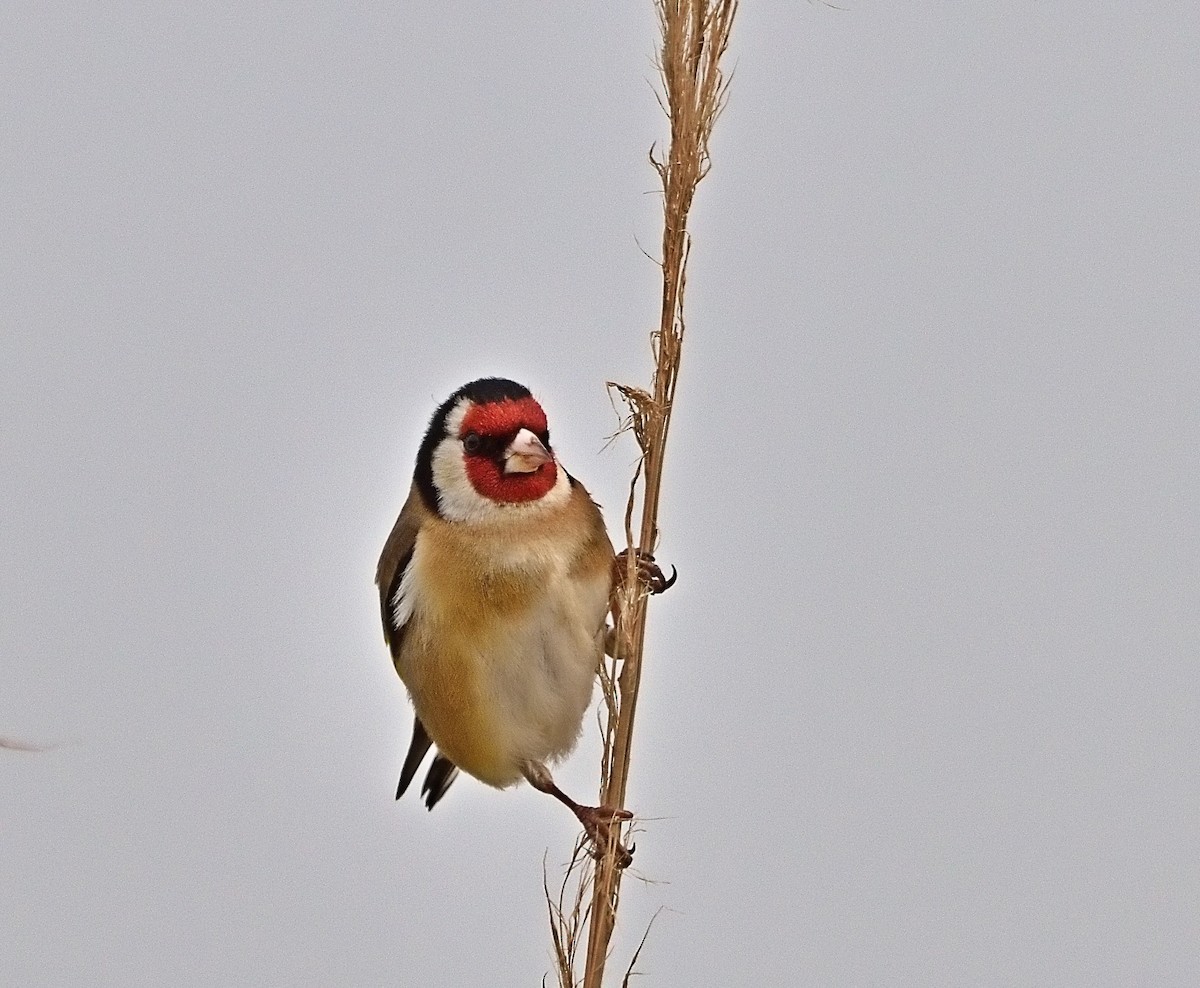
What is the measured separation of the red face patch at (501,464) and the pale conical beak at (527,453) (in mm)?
19

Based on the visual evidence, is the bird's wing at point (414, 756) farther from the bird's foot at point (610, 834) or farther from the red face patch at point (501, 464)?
the bird's foot at point (610, 834)

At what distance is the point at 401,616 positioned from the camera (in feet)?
7.31

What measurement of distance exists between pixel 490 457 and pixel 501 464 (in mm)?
22

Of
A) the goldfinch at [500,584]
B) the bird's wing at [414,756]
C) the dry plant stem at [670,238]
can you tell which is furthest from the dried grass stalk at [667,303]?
the bird's wing at [414,756]

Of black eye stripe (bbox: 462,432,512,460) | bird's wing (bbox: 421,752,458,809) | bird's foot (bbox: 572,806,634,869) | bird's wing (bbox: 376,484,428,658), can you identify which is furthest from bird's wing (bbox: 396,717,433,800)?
bird's foot (bbox: 572,806,634,869)

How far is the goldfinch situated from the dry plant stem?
0.45 m

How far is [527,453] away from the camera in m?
2.00

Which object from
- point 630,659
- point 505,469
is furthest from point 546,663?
point 630,659

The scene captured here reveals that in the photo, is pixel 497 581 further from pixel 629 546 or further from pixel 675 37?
pixel 675 37

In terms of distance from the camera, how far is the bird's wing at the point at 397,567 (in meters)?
2.23

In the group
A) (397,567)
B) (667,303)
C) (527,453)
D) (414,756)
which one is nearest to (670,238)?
(667,303)

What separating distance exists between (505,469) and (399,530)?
330mm

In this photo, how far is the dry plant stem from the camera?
57.5 inches

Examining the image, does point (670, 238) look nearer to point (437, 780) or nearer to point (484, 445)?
point (484, 445)
